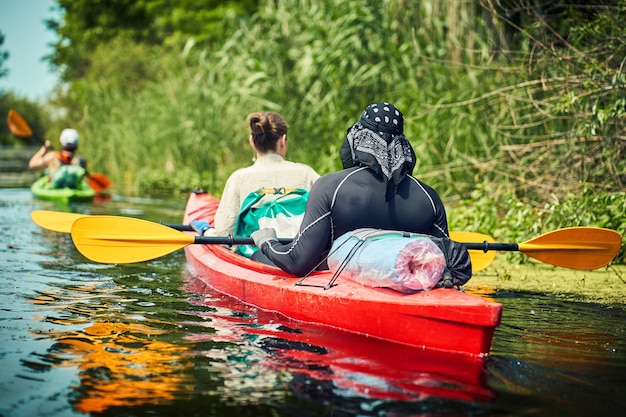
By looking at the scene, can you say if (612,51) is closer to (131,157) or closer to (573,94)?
(573,94)

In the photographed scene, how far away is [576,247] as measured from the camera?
5.96 m

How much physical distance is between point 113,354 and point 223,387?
0.81 m

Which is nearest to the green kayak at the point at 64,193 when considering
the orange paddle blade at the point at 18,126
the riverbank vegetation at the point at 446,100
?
the riverbank vegetation at the point at 446,100

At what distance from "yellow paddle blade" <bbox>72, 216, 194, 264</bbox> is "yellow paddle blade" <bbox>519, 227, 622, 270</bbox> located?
2341 millimetres

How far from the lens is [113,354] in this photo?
4398 mm

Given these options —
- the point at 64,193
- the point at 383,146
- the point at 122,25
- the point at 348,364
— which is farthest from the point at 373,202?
the point at 122,25

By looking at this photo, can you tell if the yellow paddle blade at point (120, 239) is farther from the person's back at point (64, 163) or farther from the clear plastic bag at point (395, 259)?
the person's back at point (64, 163)

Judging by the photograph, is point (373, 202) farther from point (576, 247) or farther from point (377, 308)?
point (576, 247)

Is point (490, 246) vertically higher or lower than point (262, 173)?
lower

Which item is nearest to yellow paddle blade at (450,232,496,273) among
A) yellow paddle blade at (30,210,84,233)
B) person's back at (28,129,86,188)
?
yellow paddle blade at (30,210,84,233)

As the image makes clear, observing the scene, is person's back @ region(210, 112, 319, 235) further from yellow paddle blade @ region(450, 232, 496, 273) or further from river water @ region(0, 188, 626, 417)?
yellow paddle blade @ region(450, 232, 496, 273)

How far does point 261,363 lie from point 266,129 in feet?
8.06

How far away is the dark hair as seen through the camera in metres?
6.35

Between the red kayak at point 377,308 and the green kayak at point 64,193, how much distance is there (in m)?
7.67
